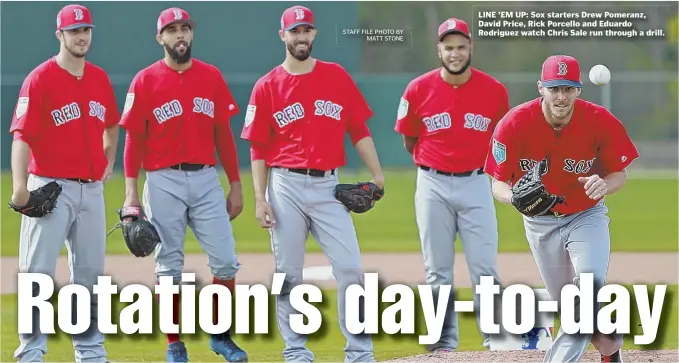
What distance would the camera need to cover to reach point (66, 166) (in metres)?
5.86

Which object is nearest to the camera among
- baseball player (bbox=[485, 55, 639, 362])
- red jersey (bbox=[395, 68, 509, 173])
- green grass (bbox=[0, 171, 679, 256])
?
baseball player (bbox=[485, 55, 639, 362])

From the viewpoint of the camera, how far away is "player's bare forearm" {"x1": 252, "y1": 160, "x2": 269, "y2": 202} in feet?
19.7

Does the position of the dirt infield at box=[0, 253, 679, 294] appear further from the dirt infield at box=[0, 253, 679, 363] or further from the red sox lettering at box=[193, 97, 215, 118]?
the red sox lettering at box=[193, 97, 215, 118]

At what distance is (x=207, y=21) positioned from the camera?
2234 centimetres

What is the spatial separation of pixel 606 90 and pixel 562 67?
19.6 metres

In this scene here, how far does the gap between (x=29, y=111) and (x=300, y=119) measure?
1.44 metres

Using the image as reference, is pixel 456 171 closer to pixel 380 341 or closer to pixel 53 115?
pixel 380 341

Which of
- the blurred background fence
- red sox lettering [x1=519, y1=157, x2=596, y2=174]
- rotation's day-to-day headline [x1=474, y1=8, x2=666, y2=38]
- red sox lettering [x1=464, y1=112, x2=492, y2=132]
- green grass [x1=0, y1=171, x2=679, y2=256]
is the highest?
the blurred background fence

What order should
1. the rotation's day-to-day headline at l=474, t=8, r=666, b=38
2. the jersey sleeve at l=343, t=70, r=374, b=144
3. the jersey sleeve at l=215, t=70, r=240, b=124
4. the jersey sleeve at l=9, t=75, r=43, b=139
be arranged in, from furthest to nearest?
the rotation's day-to-day headline at l=474, t=8, r=666, b=38 → the jersey sleeve at l=215, t=70, r=240, b=124 → the jersey sleeve at l=343, t=70, r=374, b=144 → the jersey sleeve at l=9, t=75, r=43, b=139

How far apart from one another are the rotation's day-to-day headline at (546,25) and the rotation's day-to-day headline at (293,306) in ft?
9.69

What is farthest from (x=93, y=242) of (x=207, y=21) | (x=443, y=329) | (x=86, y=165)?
(x=207, y=21)

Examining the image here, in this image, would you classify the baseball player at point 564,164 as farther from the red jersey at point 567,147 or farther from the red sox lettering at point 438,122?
the red sox lettering at point 438,122

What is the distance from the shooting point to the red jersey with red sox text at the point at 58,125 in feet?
19.1

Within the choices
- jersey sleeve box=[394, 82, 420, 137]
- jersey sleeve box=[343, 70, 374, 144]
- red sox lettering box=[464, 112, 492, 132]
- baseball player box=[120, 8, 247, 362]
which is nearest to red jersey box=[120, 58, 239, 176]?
baseball player box=[120, 8, 247, 362]
